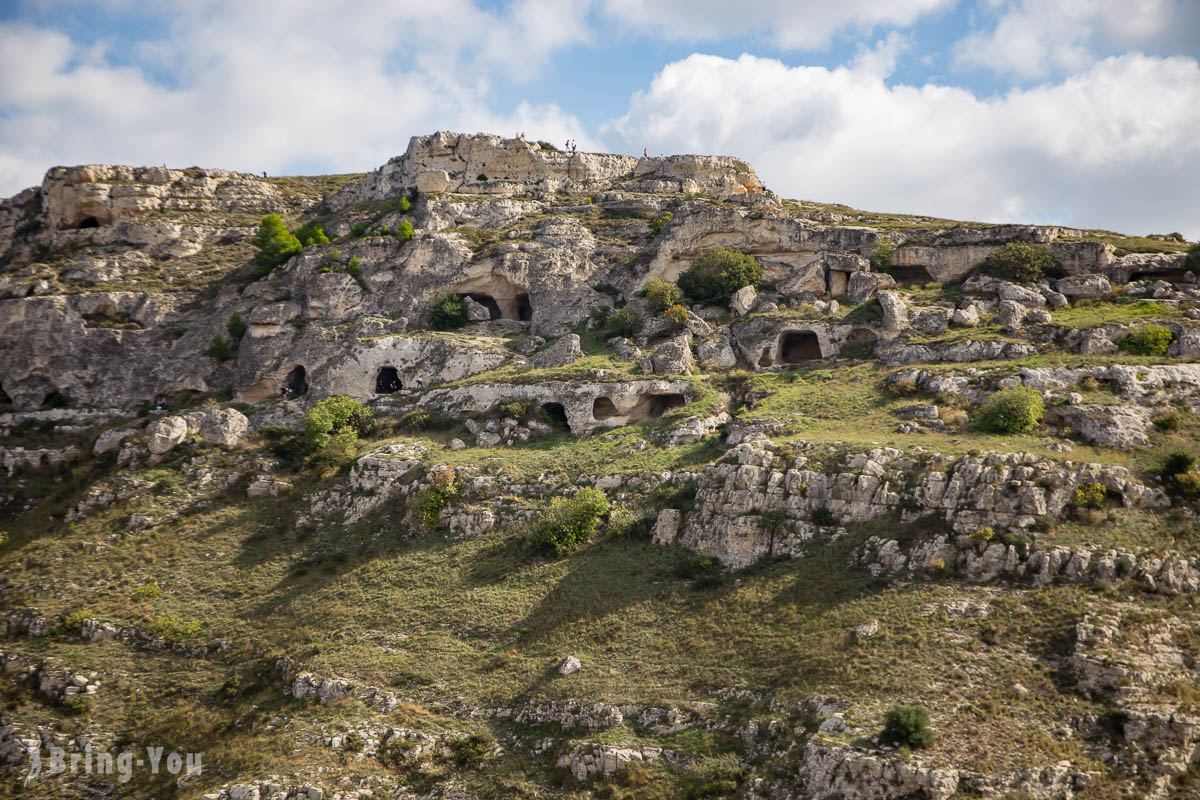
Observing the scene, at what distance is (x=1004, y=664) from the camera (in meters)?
23.0

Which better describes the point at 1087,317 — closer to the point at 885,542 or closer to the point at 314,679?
the point at 885,542

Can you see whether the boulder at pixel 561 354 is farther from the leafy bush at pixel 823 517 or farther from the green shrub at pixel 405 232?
the leafy bush at pixel 823 517

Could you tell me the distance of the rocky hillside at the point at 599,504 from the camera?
76.2 ft

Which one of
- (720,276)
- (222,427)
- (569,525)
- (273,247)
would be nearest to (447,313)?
(273,247)

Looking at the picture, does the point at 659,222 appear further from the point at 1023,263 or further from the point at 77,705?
the point at 77,705

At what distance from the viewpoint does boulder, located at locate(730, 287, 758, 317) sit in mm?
47812

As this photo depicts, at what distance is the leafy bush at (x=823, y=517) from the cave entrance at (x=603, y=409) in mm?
14105

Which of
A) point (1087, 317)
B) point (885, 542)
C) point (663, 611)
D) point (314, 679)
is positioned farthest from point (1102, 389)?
point (314, 679)

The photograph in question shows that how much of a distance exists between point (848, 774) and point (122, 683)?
82.4 ft

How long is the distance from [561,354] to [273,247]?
2312cm

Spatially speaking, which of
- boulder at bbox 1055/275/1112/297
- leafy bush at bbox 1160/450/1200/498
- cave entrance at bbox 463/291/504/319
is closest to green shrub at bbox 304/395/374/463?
cave entrance at bbox 463/291/504/319

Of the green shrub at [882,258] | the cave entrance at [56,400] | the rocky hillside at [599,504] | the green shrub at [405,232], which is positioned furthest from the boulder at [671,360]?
the cave entrance at [56,400]

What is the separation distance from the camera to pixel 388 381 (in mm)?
48688

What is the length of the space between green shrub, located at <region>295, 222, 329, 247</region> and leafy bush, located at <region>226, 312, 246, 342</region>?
7875 mm
